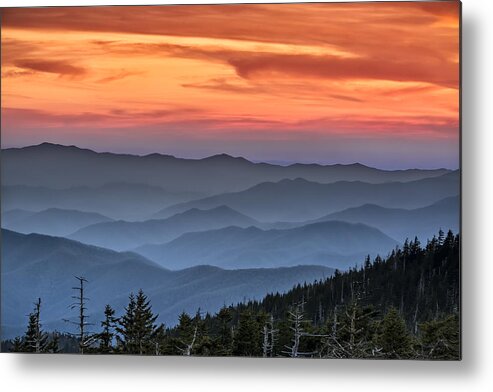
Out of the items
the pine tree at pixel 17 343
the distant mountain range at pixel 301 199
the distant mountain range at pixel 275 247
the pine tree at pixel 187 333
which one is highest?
the distant mountain range at pixel 301 199

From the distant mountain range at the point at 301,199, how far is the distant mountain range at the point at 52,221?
1.25 feet

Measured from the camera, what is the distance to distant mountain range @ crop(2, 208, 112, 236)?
21.5 ft

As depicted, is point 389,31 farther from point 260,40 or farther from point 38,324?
point 38,324

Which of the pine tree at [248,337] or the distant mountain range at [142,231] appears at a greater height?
the distant mountain range at [142,231]

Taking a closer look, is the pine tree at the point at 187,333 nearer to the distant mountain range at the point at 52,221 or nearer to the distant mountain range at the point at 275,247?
the distant mountain range at the point at 275,247

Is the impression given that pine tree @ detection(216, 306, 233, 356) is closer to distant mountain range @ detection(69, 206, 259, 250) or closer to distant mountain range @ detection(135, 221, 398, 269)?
distant mountain range @ detection(135, 221, 398, 269)

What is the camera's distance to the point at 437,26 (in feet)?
20.7

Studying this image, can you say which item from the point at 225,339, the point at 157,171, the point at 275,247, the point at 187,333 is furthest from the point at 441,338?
the point at 157,171

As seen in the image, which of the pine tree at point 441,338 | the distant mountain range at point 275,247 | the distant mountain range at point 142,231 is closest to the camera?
the pine tree at point 441,338

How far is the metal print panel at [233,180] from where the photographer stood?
6.36 metres

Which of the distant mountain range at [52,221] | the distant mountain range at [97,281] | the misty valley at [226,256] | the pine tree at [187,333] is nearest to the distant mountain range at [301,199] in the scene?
the misty valley at [226,256]

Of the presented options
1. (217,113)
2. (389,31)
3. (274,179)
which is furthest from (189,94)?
(389,31)

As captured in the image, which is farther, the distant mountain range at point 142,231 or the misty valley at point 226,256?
the distant mountain range at point 142,231

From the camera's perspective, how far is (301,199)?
648 cm
